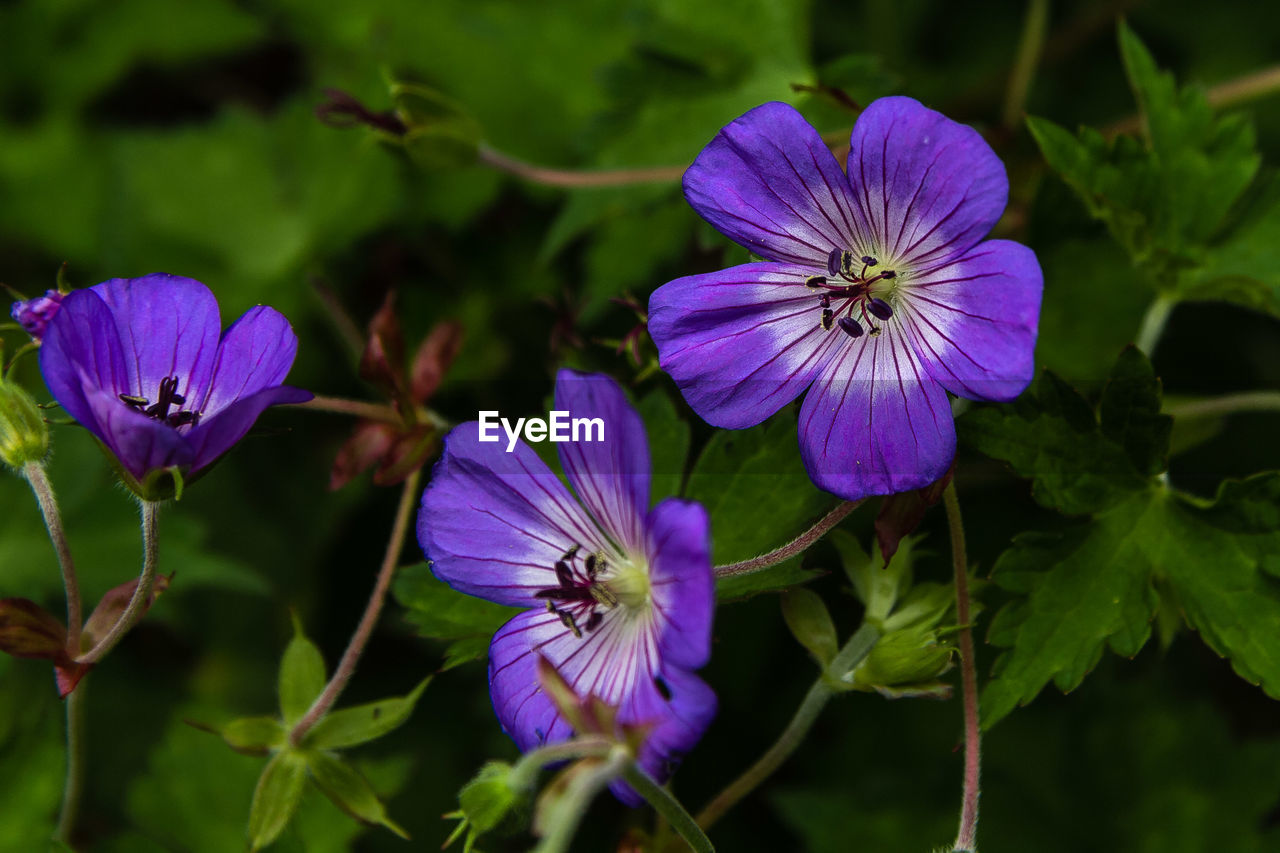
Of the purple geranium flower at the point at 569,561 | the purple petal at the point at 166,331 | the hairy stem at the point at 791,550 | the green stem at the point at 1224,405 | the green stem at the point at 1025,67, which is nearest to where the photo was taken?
the purple geranium flower at the point at 569,561

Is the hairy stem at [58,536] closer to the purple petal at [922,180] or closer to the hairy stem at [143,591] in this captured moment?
the hairy stem at [143,591]

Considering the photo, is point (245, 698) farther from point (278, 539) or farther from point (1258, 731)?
point (1258, 731)

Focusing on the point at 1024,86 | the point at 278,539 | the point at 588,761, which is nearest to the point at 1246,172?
the point at 1024,86

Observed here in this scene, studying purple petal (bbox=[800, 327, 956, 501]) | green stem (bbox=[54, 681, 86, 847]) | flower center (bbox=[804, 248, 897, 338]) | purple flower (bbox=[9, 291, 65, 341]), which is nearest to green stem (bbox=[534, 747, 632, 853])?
purple petal (bbox=[800, 327, 956, 501])

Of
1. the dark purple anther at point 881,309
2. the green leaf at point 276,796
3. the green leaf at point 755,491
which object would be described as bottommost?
the green leaf at point 276,796

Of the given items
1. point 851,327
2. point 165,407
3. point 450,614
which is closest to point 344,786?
point 450,614

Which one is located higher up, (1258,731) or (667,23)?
(667,23)

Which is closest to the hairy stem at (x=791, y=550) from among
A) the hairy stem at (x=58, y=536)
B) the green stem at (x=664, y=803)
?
the green stem at (x=664, y=803)
